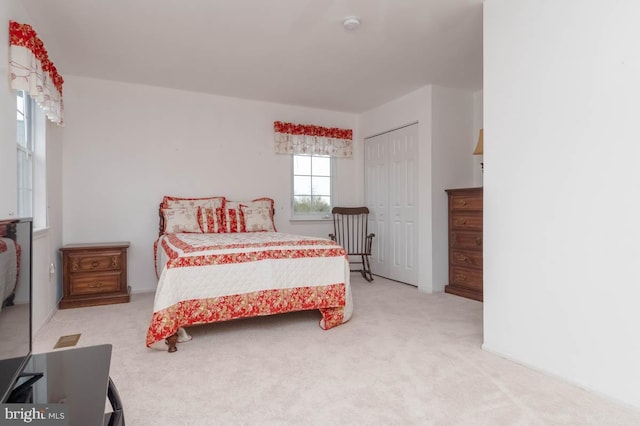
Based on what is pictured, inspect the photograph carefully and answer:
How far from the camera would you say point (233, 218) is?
4.36 metres

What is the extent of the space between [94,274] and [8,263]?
2.88 meters

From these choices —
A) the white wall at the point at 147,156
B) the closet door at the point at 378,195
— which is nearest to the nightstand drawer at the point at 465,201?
the closet door at the point at 378,195

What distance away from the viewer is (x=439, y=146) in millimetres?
4301

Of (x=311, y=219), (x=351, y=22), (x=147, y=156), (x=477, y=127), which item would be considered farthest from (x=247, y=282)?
(x=477, y=127)

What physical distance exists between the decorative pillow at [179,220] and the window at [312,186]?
1478 mm

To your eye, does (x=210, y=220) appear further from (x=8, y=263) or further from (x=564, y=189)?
(x=564, y=189)

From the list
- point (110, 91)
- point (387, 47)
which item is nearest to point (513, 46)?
point (387, 47)

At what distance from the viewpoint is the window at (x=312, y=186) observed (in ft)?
17.2

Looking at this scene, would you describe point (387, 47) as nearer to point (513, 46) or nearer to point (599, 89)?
point (513, 46)

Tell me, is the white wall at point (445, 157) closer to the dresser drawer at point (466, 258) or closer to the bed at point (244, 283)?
the dresser drawer at point (466, 258)

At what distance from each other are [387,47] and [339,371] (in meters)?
2.69

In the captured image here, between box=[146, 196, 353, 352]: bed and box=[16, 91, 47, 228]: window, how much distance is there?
3.66 feet

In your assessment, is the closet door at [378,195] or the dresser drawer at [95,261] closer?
the dresser drawer at [95,261]

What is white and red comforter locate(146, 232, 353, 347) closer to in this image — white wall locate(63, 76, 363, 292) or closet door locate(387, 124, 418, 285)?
white wall locate(63, 76, 363, 292)
